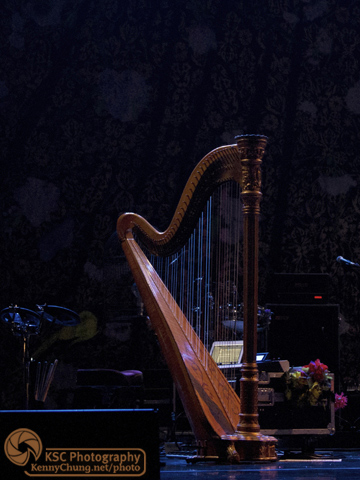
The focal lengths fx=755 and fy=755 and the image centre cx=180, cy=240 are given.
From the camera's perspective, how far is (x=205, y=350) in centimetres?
410

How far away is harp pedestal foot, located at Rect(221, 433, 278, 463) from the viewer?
3.07 metres

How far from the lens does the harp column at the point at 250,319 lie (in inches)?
121

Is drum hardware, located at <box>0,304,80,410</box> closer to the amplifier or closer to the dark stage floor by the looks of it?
the dark stage floor

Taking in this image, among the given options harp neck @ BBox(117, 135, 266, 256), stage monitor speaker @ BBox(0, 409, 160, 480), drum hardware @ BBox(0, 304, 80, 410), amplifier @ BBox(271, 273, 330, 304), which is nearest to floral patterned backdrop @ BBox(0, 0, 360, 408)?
amplifier @ BBox(271, 273, 330, 304)

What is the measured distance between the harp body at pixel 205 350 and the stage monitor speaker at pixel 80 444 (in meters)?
1.35

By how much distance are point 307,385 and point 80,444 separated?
106 inches

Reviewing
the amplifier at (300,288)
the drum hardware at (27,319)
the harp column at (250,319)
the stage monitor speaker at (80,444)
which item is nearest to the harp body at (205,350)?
the harp column at (250,319)

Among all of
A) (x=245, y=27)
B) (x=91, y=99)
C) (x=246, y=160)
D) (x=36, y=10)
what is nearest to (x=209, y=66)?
(x=245, y=27)

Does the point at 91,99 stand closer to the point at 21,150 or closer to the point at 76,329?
the point at 21,150

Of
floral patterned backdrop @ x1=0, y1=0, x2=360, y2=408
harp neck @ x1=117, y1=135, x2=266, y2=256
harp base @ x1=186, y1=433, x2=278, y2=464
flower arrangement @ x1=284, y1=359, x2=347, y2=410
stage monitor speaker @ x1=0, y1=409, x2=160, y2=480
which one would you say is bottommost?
harp base @ x1=186, y1=433, x2=278, y2=464

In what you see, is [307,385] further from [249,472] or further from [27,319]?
[27,319]

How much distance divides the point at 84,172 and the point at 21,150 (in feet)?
2.13

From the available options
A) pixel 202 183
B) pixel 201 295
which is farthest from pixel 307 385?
pixel 202 183

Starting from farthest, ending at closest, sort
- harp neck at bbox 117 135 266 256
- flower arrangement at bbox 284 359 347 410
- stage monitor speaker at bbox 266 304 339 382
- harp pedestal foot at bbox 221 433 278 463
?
stage monitor speaker at bbox 266 304 339 382
flower arrangement at bbox 284 359 347 410
harp neck at bbox 117 135 266 256
harp pedestal foot at bbox 221 433 278 463
